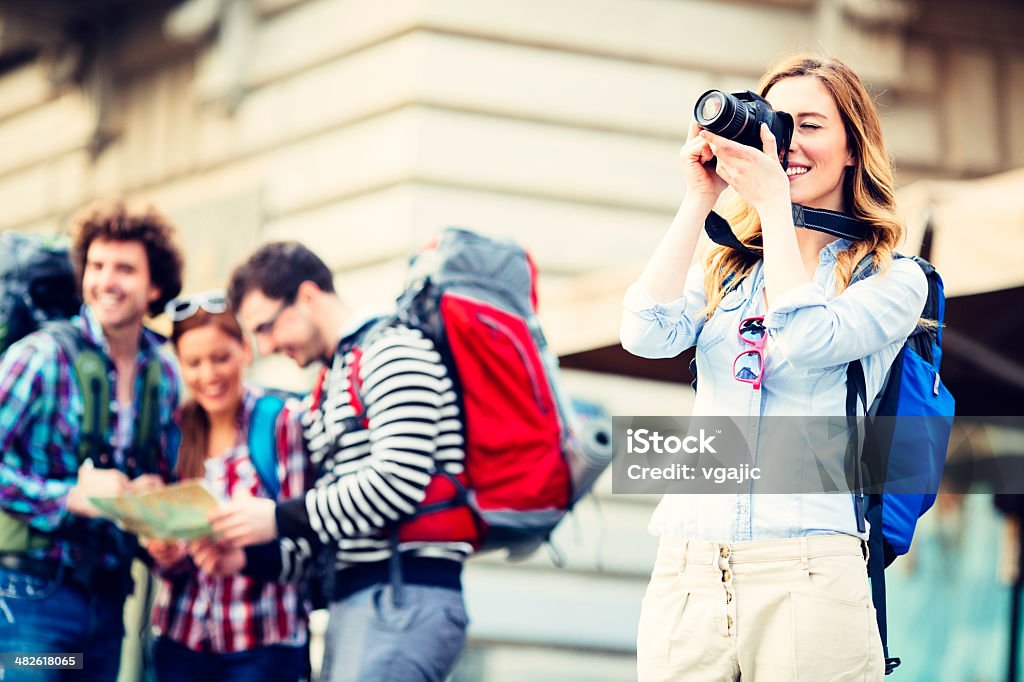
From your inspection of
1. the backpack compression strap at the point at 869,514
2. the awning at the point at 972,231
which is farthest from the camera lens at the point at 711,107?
the awning at the point at 972,231

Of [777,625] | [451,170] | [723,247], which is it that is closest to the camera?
[777,625]

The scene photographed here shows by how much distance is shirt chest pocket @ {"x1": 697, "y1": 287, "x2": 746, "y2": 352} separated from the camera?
2.22 metres

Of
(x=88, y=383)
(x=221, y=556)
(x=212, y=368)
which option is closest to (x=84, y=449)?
(x=88, y=383)

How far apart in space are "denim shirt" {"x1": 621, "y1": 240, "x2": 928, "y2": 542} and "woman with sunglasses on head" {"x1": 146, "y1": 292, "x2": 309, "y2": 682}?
1814mm

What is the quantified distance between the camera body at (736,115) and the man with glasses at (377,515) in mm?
Answer: 1499

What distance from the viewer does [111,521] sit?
389cm

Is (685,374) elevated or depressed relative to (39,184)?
depressed

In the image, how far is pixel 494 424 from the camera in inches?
139

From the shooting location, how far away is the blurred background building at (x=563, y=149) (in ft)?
19.4

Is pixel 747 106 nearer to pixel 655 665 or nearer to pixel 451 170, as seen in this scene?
pixel 655 665

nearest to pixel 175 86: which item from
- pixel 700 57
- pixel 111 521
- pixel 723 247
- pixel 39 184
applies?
pixel 39 184

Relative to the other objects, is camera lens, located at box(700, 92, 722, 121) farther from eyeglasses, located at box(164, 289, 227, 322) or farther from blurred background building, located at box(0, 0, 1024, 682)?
blurred background building, located at box(0, 0, 1024, 682)

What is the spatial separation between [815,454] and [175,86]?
632 cm

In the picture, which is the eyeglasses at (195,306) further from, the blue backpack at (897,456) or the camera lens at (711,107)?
the blue backpack at (897,456)
